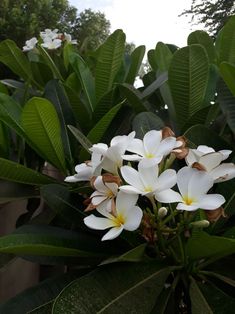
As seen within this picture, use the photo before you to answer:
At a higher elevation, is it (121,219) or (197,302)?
(121,219)

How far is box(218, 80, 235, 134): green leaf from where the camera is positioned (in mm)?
829

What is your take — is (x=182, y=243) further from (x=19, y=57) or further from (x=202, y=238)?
(x=19, y=57)

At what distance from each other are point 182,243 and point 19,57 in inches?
35.2

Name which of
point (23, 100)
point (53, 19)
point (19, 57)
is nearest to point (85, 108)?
point (23, 100)

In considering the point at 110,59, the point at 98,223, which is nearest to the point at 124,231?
the point at 98,223

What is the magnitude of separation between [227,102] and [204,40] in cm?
32

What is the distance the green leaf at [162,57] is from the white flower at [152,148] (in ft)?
1.72

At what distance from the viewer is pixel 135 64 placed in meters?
1.15

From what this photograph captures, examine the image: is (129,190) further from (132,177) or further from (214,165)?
(214,165)

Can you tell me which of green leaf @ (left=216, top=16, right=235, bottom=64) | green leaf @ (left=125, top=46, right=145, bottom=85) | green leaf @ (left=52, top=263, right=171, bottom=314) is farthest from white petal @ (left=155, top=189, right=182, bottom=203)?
green leaf @ (left=125, top=46, right=145, bottom=85)

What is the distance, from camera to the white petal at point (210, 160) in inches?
24.7

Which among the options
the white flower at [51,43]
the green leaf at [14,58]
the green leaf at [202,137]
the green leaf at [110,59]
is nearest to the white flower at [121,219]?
the green leaf at [202,137]

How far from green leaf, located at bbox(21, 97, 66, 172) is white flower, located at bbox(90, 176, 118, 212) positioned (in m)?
0.21

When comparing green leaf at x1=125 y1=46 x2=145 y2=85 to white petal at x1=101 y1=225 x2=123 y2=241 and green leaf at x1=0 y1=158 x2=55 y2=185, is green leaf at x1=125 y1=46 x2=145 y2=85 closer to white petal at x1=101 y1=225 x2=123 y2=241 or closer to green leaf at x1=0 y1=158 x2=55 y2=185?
green leaf at x1=0 y1=158 x2=55 y2=185
